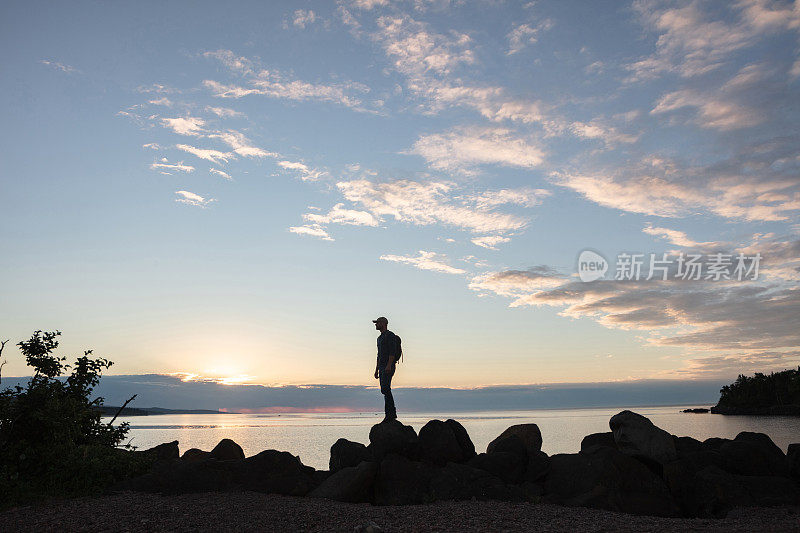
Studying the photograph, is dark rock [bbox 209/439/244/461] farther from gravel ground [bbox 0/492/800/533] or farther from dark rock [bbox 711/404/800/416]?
dark rock [bbox 711/404/800/416]

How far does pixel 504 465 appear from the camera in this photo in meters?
17.7

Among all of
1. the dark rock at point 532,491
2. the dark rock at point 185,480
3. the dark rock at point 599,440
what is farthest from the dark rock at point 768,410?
the dark rock at point 185,480

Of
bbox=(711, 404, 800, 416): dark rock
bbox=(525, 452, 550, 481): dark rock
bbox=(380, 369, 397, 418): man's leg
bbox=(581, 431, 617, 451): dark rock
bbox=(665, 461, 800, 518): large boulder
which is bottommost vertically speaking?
bbox=(711, 404, 800, 416): dark rock

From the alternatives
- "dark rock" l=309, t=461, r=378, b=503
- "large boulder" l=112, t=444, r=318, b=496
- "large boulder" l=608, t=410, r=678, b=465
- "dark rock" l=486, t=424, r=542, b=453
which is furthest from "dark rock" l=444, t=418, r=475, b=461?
"large boulder" l=608, t=410, r=678, b=465

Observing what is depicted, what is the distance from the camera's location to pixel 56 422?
58.1ft

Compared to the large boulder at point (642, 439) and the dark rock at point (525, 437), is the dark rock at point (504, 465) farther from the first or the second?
the large boulder at point (642, 439)

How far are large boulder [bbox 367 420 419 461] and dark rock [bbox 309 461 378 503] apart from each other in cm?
137

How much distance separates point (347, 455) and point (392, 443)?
1.73m

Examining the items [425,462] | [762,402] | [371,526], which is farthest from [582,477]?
[762,402]

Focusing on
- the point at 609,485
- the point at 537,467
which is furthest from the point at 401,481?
the point at 609,485

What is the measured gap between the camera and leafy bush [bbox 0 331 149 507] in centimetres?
1644

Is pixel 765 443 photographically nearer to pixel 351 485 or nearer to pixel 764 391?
pixel 351 485

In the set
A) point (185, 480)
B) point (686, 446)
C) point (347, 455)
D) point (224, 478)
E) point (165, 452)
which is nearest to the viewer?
point (185, 480)

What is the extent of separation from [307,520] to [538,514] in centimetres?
551
